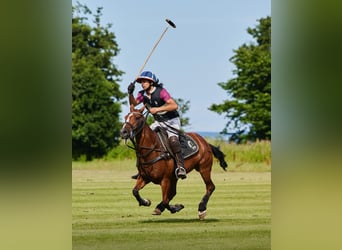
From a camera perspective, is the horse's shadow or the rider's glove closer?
the rider's glove

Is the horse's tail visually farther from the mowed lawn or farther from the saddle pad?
the saddle pad

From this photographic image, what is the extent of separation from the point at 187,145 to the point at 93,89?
0.98 metres

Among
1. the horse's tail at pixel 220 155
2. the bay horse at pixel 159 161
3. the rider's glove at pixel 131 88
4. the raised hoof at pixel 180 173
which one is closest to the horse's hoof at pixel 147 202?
the bay horse at pixel 159 161

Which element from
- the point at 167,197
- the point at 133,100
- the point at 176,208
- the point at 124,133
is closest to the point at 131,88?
the point at 133,100

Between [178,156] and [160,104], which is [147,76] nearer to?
[160,104]

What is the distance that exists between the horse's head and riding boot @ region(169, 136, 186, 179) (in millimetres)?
311

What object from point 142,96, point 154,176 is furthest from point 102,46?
point 154,176

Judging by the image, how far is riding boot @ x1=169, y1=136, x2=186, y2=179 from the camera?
7.61 meters

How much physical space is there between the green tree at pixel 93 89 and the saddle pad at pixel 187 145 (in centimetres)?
57

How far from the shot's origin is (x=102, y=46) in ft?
25.6

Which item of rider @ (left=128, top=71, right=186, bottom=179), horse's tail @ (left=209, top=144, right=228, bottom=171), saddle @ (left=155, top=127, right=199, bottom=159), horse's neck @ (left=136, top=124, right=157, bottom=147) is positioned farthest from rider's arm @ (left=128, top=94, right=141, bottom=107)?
horse's tail @ (left=209, top=144, right=228, bottom=171)

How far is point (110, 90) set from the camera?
7.70 meters
